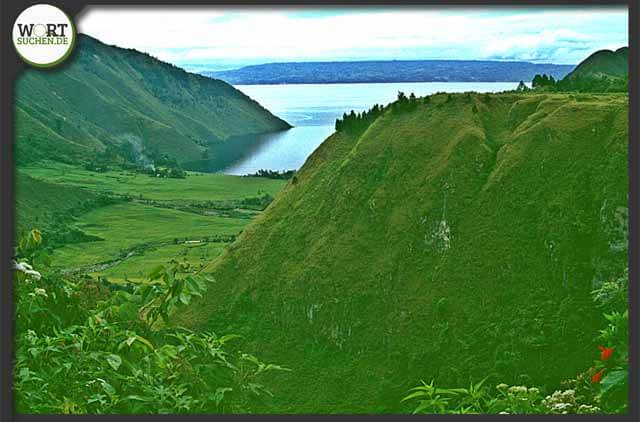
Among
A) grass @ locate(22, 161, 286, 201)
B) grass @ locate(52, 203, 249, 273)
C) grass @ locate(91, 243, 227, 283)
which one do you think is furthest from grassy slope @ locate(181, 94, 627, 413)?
grass @ locate(22, 161, 286, 201)

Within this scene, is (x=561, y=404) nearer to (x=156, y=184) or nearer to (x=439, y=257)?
(x=439, y=257)

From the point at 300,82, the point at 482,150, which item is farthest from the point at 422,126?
the point at 300,82

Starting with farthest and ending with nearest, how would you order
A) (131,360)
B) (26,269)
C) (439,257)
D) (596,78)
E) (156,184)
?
(156,184) → (596,78) → (439,257) → (26,269) → (131,360)

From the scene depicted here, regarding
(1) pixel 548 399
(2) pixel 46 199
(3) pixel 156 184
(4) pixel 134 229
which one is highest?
(1) pixel 548 399

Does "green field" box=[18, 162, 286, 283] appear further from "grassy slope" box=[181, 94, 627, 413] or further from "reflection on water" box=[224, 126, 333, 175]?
"grassy slope" box=[181, 94, 627, 413]

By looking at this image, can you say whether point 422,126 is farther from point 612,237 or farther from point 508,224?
point 612,237

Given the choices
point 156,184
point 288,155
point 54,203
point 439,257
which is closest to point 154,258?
point 439,257
